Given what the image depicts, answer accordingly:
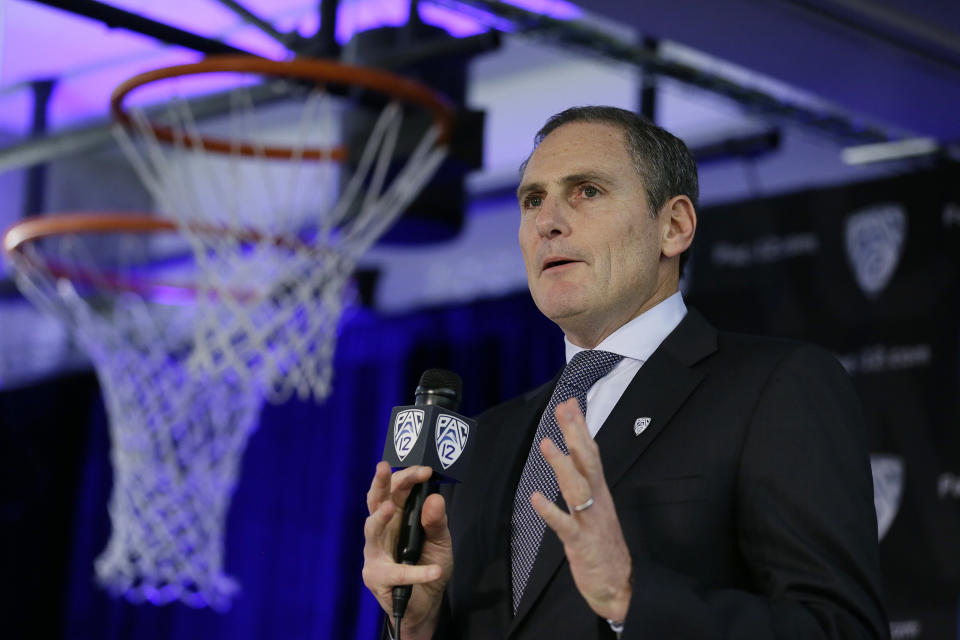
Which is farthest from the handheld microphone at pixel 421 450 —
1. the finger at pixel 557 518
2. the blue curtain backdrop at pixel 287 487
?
the blue curtain backdrop at pixel 287 487

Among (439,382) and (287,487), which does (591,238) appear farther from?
(287,487)

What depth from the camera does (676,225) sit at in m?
1.93

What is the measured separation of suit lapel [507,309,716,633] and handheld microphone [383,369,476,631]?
0.15 meters

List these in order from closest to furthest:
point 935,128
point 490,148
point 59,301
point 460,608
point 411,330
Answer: point 460,608, point 935,128, point 59,301, point 490,148, point 411,330

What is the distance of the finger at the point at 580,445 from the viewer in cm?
139

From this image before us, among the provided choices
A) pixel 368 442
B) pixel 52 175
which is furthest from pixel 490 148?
pixel 52 175

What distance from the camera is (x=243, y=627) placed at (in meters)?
8.46

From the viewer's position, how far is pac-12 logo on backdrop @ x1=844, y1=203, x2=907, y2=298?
4.91 meters

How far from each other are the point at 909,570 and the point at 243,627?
16.8 feet

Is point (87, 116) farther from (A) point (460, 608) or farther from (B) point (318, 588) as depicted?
(A) point (460, 608)

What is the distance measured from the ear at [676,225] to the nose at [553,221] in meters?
0.16

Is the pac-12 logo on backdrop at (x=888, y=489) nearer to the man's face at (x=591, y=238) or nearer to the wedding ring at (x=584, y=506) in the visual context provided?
the man's face at (x=591, y=238)

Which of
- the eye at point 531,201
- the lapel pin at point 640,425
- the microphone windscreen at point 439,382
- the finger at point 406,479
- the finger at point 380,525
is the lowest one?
the finger at point 380,525

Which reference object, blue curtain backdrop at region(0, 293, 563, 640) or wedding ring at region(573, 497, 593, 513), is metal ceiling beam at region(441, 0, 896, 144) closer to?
blue curtain backdrop at region(0, 293, 563, 640)
